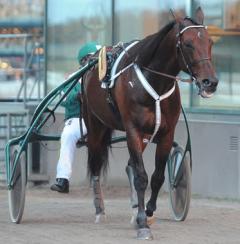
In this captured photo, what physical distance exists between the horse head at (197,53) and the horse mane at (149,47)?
171 millimetres

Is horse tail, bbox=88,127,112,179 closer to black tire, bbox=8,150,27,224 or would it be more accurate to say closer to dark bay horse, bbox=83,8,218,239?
black tire, bbox=8,150,27,224

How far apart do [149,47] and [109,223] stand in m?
2.05

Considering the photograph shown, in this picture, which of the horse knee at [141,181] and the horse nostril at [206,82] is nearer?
the horse nostril at [206,82]

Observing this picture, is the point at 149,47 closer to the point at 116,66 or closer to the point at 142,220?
the point at 116,66

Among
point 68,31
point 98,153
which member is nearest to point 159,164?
point 98,153

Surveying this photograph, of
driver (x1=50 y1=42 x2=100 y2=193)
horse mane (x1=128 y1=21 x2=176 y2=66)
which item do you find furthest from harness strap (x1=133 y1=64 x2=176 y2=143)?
driver (x1=50 y1=42 x2=100 y2=193)

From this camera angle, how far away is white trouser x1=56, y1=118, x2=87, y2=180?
10227 mm

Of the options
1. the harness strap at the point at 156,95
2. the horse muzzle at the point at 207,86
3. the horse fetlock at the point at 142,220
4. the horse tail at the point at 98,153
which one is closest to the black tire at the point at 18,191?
the horse tail at the point at 98,153

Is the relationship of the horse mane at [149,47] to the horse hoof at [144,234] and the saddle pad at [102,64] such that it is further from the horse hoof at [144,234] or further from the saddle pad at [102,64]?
the horse hoof at [144,234]

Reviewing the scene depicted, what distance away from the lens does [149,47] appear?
8852 millimetres

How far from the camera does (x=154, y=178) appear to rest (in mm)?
9430

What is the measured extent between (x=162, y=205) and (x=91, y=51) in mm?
2130

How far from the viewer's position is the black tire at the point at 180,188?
988 centimetres

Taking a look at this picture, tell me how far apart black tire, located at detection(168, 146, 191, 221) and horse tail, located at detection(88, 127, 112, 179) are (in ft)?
2.33
